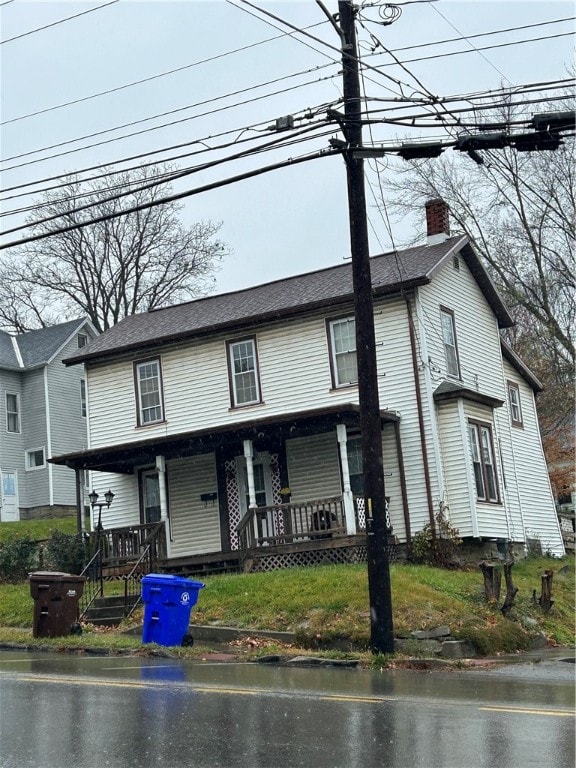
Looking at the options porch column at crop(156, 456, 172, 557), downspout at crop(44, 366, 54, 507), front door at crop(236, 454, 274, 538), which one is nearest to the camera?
porch column at crop(156, 456, 172, 557)

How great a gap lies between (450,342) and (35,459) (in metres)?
23.0

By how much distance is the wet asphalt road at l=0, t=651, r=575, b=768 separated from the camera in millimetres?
8539

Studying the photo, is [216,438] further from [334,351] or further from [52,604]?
[52,604]

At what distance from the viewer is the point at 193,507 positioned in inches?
1130

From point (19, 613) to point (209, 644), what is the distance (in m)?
5.83

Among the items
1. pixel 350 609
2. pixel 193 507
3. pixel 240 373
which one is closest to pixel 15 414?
pixel 193 507

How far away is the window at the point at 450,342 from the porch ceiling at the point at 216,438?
2.63 meters

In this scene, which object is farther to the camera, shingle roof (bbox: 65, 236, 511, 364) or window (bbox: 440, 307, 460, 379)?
window (bbox: 440, 307, 460, 379)

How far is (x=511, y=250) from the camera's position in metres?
39.8

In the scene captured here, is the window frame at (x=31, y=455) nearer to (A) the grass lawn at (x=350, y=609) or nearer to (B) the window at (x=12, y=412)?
(B) the window at (x=12, y=412)

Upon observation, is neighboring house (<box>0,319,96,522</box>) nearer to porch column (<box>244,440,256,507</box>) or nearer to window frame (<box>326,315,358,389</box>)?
porch column (<box>244,440,256,507</box>)

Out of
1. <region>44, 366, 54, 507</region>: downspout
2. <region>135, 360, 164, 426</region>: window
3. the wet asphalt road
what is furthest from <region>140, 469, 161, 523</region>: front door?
<region>44, 366, 54, 507</region>: downspout

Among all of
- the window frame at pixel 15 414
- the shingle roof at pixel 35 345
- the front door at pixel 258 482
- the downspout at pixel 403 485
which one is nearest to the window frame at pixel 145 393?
the front door at pixel 258 482

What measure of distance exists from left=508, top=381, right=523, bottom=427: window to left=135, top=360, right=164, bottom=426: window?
972 centimetres
